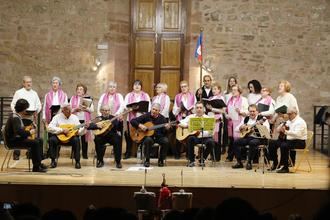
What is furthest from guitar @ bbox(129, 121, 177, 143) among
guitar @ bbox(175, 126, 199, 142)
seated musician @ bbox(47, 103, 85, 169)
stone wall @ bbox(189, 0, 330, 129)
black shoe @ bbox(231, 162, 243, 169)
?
stone wall @ bbox(189, 0, 330, 129)

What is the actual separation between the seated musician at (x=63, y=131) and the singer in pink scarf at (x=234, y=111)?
9.26ft

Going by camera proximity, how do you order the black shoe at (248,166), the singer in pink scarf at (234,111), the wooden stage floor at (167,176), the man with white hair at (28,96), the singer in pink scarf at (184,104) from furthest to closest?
1. the singer in pink scarf at (184,104)
2. the singer in pink scarf at (234,111)
3. the man with white hair at (28,96)
4. the black shoe at (248,166)
5. the wooden stage floor at (167,176)

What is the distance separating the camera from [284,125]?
10.6m

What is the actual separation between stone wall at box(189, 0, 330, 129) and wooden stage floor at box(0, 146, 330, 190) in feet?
10.2

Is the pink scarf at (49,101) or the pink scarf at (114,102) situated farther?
the pink scarf at (114,102)

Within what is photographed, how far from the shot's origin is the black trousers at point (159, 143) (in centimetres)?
1095

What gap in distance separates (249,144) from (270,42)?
419cm

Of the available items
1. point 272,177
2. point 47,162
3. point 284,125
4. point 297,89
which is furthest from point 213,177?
point 297,89

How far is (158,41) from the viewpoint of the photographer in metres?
14.6

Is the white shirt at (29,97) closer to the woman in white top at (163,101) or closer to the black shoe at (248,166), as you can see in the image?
the woman in white top at (163,101)

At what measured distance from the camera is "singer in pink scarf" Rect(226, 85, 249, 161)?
11883mm

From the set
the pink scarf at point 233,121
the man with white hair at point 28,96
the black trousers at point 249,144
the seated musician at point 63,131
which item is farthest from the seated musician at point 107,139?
the pink scarf at point 233,121

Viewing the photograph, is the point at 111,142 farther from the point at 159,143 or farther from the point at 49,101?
the point at 49,101

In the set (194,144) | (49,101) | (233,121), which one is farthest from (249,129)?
(49,101)
